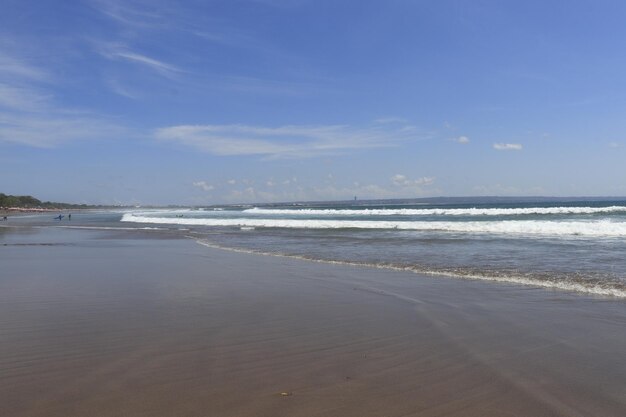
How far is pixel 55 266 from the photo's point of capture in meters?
11.5

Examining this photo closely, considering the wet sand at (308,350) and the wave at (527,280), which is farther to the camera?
the wave at (527,280)

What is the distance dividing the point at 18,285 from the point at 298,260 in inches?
267

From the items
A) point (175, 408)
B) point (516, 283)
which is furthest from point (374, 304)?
point (175, 408)

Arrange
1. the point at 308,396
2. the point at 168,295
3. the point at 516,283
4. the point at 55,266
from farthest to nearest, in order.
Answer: the point at 55,266 < the point at 516,283 < the point at 168,295 < the point at 308,396

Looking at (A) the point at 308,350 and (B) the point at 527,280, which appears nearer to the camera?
(A) the point at 308,350

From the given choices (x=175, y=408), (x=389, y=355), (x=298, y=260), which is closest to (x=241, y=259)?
(x=298, y=260)

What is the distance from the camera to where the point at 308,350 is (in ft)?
15.4

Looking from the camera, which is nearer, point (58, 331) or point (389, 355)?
point (389, 355)

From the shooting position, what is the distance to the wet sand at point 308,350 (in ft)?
11.2

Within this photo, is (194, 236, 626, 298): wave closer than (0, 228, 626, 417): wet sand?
No

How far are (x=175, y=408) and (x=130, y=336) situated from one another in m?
2.15

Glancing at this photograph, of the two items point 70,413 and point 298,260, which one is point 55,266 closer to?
point 298,260

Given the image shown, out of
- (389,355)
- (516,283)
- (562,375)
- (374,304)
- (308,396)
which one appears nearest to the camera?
(308,396)

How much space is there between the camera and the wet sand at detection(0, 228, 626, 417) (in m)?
3.42
